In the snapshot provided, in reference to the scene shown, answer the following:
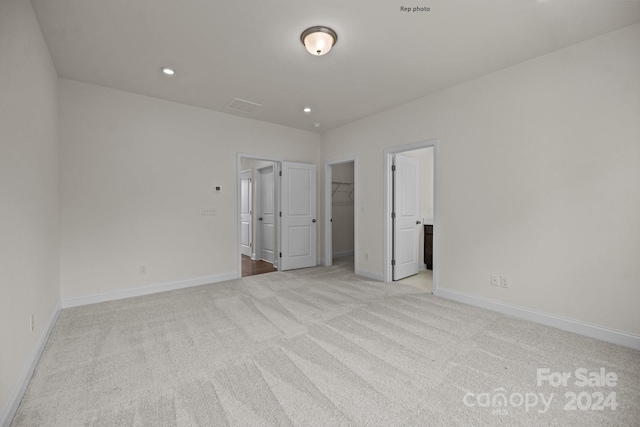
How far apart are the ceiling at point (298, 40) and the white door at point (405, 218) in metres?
1.30

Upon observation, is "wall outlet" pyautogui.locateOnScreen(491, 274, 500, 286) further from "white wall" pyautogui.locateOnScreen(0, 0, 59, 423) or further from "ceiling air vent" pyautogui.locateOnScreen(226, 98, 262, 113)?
"white wall" pyautogui.locateOnScreen(0, 0, 59, 423)

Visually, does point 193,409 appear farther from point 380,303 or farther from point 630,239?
point 630,239

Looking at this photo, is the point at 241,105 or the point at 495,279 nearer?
the point at 495,279

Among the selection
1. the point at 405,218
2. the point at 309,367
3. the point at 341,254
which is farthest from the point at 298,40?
the point at 341,254

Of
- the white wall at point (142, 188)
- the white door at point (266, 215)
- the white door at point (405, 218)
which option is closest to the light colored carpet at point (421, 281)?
the white door at point (405, 218)

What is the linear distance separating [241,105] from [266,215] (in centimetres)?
261

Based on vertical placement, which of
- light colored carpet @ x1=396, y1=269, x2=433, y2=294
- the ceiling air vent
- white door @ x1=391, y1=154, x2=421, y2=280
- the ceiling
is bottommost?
light colored carpet @ x1=396, y1=269, x2=433, y2=294

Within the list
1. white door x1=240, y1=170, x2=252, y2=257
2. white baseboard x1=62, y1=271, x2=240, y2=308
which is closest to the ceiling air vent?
white door x1=240, y1=170, x2=252, y2=257

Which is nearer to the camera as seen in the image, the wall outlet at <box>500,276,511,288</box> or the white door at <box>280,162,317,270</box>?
the wall outlet at <box>500,276,511,288</box>

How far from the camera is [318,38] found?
2.35 meters

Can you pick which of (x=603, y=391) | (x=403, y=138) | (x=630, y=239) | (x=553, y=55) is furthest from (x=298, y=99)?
(x=603, y=391)

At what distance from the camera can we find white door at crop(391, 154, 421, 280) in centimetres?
437

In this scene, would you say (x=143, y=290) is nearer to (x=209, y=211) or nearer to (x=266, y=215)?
(x=209, y=211)

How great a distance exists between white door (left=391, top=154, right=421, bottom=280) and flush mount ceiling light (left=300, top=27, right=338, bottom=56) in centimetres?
230
